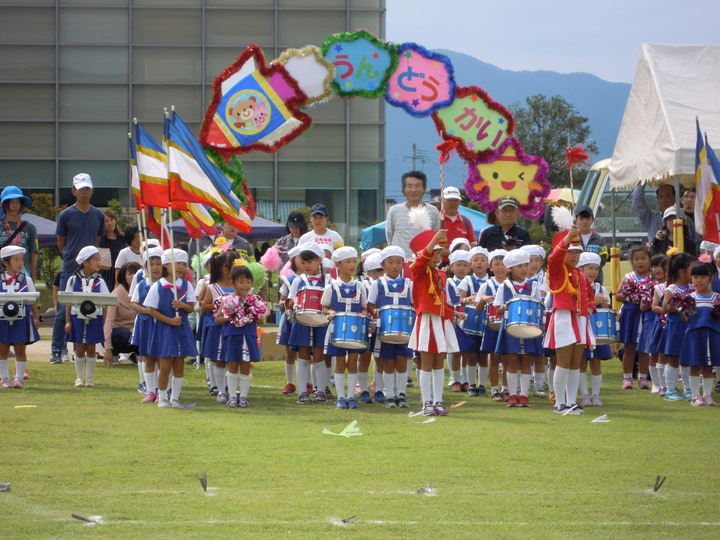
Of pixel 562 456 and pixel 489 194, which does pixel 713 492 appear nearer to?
pixel 562 456

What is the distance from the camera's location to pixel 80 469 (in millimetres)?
7523

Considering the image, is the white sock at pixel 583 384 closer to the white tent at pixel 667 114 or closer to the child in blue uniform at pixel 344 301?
the child in blue uniform at pixel 344 301

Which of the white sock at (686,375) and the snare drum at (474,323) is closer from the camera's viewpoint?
the white sock at (686,375)

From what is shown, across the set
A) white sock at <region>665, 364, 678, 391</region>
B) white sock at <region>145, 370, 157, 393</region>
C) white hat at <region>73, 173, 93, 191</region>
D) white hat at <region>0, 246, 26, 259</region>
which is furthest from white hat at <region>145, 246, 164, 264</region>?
white sock at <region>665, 364, 678, 391</region>

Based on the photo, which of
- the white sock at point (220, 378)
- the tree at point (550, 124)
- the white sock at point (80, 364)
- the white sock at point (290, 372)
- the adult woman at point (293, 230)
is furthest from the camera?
the tree at point (550, 124)

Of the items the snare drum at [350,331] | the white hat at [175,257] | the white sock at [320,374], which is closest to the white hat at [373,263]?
the snare drum at [350,331]

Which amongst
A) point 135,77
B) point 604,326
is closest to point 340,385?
point 604,326

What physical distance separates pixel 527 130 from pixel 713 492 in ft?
148

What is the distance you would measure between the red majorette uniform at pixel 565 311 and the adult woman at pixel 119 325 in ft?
20.6

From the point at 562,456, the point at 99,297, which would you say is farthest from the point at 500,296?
the point at 99,297

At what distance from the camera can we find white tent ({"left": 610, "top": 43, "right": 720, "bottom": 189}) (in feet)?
47.4

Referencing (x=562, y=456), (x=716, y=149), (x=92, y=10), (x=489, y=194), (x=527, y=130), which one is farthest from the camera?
(x=527, y=130)

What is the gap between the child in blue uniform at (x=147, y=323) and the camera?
1111 centimetres

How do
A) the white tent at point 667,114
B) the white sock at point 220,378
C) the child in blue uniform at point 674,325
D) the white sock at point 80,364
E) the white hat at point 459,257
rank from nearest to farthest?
the white sock at point 220,378, the child in blue uniform at point 674,325, the white hat at point 459,257, the white sock at point 80,364, the white tent at point 667,114
